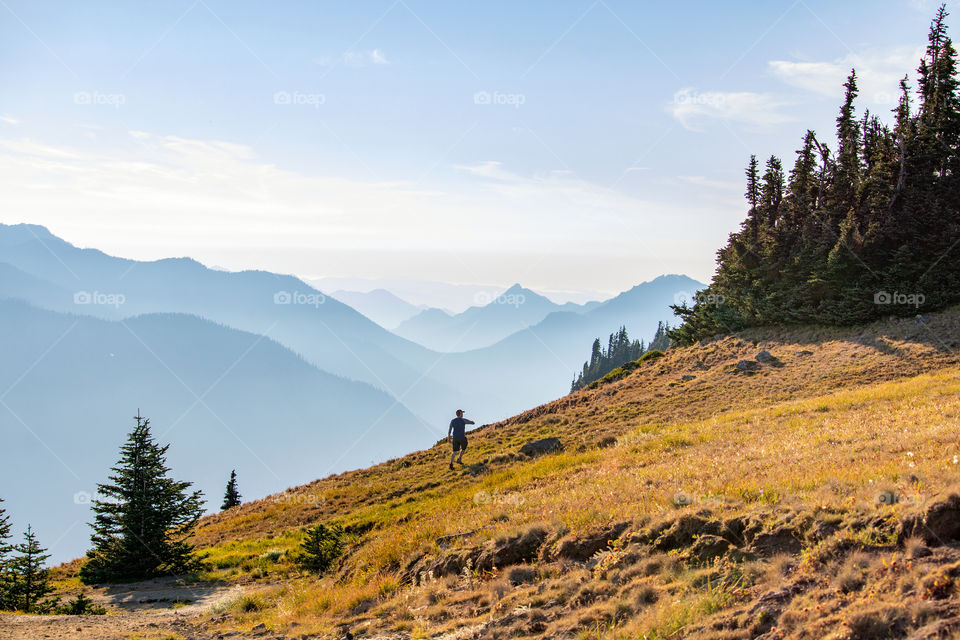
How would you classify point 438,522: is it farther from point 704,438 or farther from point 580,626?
point 704,438

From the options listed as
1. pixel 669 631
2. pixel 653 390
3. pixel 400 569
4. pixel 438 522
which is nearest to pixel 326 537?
pixel 438 522

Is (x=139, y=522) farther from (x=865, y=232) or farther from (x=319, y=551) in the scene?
(x=865, y=232)

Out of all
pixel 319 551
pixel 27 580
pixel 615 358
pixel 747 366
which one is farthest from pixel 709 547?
pixel 615 358

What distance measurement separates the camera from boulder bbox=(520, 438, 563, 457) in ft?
81.3

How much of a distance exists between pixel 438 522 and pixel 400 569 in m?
2.88

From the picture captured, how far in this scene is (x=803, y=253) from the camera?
40.5 meters

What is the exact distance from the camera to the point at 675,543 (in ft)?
28.6

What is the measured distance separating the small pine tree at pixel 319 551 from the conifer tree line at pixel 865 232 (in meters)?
35.3

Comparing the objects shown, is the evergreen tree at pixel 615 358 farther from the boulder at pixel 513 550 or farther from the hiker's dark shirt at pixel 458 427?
the boulder at pixel 513 550

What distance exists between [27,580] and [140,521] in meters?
3.89

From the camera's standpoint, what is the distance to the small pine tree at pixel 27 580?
13.7m

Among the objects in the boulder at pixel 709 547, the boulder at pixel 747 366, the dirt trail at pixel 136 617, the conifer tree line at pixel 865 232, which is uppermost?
the conifer tree line at pixel 865 232

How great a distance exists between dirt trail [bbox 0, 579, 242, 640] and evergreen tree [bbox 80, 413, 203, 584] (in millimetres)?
865

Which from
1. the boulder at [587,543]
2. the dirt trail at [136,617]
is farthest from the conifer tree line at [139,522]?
the boulder at [587,543]
